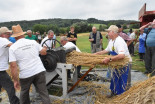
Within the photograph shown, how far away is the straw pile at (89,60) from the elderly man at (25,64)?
1.01 meters

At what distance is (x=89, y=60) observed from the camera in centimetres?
349

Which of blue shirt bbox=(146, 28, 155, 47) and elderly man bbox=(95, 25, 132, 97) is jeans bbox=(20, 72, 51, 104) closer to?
elderly man bbox=(95, 25, 132, 97)

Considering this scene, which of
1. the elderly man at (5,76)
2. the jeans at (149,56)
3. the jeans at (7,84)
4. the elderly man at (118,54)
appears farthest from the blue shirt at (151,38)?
the jeans at (7,84)

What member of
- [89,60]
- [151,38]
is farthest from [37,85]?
[151,38]

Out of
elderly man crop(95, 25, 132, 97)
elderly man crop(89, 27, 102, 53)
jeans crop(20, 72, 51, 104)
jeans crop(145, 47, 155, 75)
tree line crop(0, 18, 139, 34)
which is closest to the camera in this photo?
jeans crop(20, 72, 51, 104)

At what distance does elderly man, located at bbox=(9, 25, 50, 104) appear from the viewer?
281 centimetres

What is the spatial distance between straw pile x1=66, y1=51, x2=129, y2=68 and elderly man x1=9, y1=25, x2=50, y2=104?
1.01 metres

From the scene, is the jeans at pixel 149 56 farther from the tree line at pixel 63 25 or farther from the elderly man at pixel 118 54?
the tree line at pixel 63 25

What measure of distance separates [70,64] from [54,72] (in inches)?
23.0

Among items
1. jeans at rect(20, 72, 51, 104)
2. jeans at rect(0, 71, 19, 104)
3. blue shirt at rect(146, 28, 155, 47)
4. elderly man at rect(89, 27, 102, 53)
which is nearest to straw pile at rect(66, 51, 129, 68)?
jeans at rect(20, 72, 51, 104)

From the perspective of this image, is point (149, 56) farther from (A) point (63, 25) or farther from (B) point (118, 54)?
(A) point (63, 25)

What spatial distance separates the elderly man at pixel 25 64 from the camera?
2.81 metres

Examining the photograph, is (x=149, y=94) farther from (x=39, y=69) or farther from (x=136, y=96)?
(x=39, y=69)

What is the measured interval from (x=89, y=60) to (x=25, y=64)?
150 centimetres
